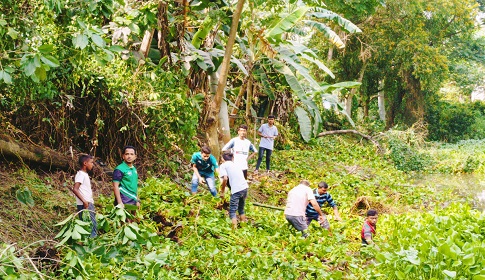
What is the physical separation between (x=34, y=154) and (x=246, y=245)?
3.49m

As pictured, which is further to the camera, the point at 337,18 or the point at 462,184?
the point at 462,184

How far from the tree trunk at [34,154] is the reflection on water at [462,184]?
9835 millimetres

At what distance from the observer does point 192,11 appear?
34.8ft

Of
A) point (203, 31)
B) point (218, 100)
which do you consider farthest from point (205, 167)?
point (203, 31)

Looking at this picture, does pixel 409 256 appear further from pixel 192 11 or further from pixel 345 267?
pixel 192 11

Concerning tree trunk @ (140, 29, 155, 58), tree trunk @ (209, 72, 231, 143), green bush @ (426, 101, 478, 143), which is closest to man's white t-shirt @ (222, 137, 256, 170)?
tree trunk @ (209, 72, 231, 143)

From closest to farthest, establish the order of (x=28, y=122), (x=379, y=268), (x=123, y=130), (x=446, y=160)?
(x=379, y=268)
(x=28, y=122)
(x=123, y=130)
(x=446, y=160)

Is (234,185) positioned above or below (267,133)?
above

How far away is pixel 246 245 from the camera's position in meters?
7.15

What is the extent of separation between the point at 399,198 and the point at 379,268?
6.91m

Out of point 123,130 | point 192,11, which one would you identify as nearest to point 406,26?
point 192,11

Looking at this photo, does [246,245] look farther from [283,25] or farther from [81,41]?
[283,25]

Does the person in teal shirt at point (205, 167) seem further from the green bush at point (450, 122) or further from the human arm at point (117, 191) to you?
the green bush at point (450, 122)

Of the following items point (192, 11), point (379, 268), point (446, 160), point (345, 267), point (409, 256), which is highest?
point (192, 11)
